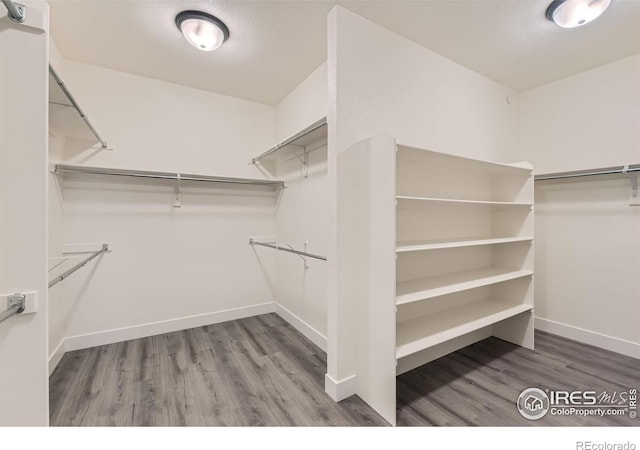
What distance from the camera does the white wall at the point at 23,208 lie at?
950 millimetres

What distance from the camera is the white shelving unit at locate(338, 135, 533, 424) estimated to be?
5.19ft

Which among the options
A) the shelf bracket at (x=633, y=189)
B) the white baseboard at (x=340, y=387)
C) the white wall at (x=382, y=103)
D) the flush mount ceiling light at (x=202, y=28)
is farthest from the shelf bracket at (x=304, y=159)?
the shelf bracket at (x=633, y=189)

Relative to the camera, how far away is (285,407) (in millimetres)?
1641

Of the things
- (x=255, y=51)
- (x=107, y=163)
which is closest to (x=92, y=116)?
(x=107, y=163)

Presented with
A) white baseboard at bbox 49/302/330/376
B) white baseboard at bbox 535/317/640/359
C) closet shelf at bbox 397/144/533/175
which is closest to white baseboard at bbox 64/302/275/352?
white baseboard at bbox 49/302/330/376

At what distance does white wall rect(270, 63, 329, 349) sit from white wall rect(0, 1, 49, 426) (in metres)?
1.60

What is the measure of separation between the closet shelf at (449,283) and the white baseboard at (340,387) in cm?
64

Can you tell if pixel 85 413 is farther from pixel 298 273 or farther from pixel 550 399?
pixel 550 399

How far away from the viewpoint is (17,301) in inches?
37.3

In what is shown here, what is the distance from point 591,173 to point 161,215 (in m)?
3.91

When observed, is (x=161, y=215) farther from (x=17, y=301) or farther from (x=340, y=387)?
(x=340, y=387)

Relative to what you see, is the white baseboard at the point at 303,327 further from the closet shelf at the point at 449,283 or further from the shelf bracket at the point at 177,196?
the shelf bracket at the point at 177,196

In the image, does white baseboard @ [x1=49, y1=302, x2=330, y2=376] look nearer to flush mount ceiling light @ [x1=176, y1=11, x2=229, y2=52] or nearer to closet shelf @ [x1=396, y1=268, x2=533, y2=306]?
closet shelf @ [x1=396, y1=268, x2=533, y2=306]
